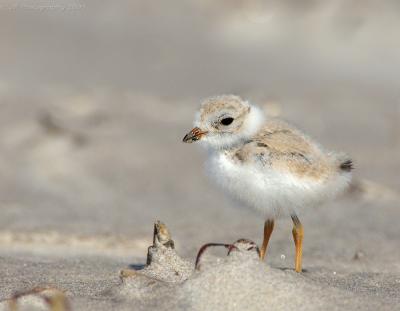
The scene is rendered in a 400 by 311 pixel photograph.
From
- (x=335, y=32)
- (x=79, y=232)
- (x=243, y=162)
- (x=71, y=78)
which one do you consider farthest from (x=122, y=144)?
(x=335, y=32)

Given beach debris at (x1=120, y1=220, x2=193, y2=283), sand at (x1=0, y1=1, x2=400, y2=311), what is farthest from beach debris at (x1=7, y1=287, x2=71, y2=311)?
beach debris at (x1=120, y1=220, x2=193, y2=283)

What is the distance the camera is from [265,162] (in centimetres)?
371

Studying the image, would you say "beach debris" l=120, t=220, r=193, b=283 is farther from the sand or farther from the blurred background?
the blurred background

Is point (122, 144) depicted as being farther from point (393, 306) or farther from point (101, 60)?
point (393, 306)

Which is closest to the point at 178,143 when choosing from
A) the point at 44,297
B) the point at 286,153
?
the point at 286,153

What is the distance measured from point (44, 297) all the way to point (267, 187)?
48.2 inches

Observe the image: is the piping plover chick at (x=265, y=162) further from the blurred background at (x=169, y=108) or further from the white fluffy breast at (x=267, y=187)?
the blurred background at (x=169, y=108)

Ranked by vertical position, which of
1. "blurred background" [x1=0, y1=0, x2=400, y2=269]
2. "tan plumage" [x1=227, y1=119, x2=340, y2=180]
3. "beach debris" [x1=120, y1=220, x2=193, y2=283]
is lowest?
"beach debris" [x1=120, y1=220, x2=193, y2=283]

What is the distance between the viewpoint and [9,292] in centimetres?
341

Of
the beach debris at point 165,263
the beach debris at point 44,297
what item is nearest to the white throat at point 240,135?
the beach debris at point 165,263

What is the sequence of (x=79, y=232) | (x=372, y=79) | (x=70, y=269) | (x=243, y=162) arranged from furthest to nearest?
1. (x=372, y=79)
2. (x=79, y=232)
3. (x=70, y=269)
4. (x=243, y=162)

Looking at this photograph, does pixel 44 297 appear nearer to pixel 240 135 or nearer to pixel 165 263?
pixel 165 263

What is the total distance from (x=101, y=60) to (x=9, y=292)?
25.7 ft

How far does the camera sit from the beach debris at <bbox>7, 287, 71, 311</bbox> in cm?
273
